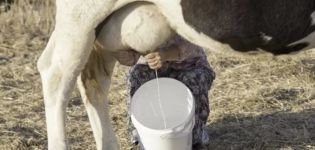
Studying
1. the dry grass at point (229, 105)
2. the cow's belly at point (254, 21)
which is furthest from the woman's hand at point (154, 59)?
the cow's belly at point (254, 21)

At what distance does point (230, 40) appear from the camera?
327 centimetres

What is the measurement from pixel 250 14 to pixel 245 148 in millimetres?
1525

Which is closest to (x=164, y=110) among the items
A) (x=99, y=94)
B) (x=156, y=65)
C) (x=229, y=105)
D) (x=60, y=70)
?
(x=156, y=65)

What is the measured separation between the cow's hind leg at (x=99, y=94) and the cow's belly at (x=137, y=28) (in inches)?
21.2

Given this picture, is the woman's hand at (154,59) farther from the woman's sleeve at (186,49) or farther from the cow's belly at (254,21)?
the cow's belly at (254,21)

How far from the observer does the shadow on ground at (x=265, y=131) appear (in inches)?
180

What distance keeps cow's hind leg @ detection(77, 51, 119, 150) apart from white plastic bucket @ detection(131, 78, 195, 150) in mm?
234

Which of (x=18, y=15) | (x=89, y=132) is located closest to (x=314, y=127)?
(x=89, y=132)

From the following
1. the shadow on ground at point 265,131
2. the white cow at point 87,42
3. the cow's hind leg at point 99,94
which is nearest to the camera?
the white cow at point 87,42

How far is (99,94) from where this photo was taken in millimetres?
4199

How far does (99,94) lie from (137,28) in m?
0.84

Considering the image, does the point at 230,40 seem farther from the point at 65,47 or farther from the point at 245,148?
the point at 245,148

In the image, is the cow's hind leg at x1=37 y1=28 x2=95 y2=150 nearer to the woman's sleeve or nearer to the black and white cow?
the black and white cow

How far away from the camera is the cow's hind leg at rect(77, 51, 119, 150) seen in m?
4.14
